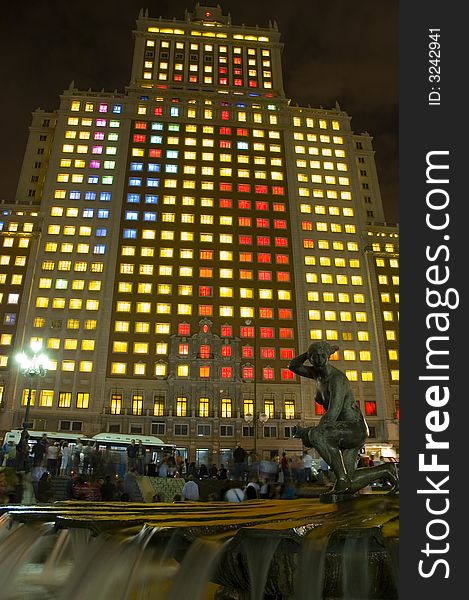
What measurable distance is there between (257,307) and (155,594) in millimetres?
60756

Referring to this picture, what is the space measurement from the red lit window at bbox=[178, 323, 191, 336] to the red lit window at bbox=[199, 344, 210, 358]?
8.64 feet

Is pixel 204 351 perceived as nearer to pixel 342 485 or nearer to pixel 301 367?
pixel 301 367

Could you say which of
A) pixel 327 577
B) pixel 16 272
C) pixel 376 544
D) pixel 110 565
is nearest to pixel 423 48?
pixel 376 544

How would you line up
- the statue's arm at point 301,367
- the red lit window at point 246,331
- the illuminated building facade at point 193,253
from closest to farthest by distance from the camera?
the statue's arm at point 301,367 < the illuminated building facade at point 193,253 < the red lit window at point 246,331

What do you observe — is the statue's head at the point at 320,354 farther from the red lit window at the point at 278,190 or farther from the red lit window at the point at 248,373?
the red lit window at the point at 278,190

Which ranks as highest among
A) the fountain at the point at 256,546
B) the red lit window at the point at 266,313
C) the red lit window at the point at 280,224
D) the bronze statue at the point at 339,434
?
the red lit window at the point at 280,224

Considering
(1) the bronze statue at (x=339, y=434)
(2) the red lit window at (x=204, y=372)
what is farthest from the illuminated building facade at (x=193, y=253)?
(1) the bronze statue at (x=339, y=434)

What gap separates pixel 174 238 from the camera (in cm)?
6931

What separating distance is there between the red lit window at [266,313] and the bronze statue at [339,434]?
59079mm

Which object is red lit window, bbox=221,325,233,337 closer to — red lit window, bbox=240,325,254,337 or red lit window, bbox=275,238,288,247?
red lit window, bbox=240,325,254,337

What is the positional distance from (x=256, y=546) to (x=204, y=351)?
59076 mm

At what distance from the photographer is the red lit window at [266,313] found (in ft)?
218

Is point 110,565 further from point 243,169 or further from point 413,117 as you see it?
point 243,169

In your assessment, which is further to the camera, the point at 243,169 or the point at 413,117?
the point at 243,169
